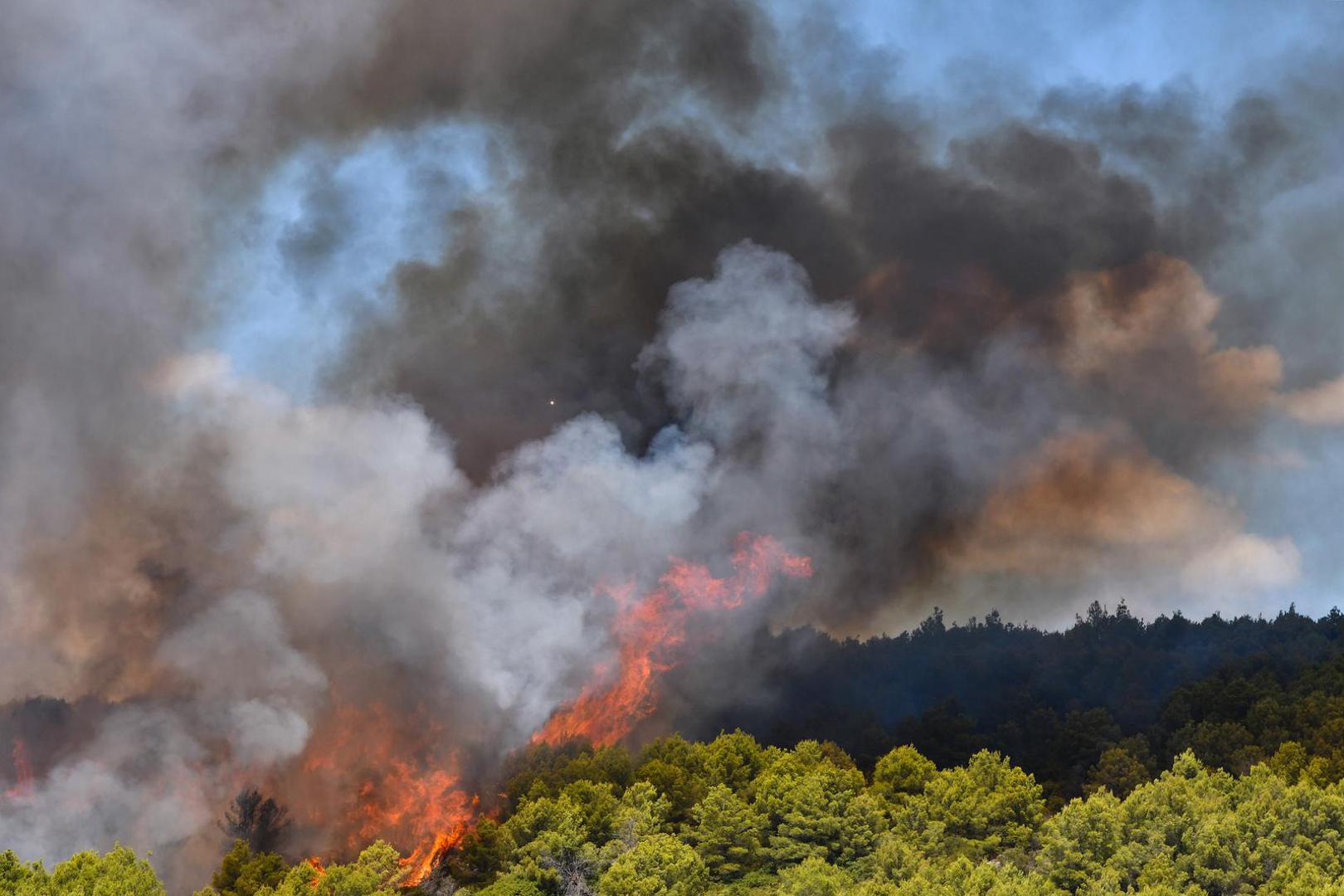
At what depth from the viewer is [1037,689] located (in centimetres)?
12462

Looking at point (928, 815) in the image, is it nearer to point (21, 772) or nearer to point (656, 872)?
point (656, 872)

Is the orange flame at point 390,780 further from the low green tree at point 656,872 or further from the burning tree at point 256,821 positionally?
the low green tree at point 656,872

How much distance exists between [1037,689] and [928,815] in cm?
5791

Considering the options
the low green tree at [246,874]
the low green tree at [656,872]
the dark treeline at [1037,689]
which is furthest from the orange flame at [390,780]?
the dark treeline at [1037,689]

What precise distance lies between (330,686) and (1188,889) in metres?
58.4

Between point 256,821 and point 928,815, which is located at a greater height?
point 256,821

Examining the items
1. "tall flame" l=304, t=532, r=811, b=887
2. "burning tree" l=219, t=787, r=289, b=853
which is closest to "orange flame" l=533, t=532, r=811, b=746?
"tall flame" l=304, t=532, r=811, b=887

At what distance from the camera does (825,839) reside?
225 ft

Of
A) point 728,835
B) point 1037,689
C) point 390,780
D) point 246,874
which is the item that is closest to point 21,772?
point 390,780

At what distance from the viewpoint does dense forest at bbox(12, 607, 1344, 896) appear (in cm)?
5859

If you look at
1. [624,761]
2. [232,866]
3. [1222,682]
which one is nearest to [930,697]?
→ [1222,682]

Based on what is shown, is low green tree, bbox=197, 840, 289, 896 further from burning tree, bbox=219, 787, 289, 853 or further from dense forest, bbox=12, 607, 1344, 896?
burning tree, bbox=219, 787, 289, 853

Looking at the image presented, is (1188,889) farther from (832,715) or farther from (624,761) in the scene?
(832,715)

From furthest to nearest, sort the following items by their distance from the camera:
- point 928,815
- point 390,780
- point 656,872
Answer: point 390,780, point 928,815, point 656,872
